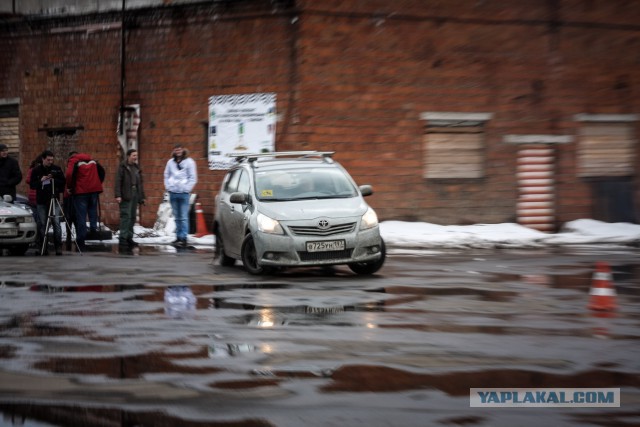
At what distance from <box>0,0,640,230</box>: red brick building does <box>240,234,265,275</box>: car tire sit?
27.9 feet

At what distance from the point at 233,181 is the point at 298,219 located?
2.77 meters

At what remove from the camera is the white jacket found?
795 inches

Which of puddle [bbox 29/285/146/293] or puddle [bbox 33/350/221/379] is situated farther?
puddle [bbox 29/285/146/293]

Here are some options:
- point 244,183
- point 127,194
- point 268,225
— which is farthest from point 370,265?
point 127,194

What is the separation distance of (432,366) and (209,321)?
2.90m

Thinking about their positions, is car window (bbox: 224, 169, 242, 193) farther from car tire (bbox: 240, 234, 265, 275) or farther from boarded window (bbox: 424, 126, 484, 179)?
boarded window (bbox: 424, 126, 484, 179)

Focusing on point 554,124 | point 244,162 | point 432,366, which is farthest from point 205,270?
point 554,124

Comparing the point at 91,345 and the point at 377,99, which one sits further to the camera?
the point at 377,99

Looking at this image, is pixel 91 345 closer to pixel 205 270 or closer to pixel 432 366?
pixel 432 366

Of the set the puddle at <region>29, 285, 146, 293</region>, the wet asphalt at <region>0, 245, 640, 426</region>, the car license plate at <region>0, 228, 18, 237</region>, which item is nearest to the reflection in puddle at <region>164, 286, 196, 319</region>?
the wet asphalt at <region>0, 245, 640, 426</region>

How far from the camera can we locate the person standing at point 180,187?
20.2 metres

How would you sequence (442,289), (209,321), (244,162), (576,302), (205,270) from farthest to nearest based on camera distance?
(244,162)
(205,270)
(442,289)
(576,302)
(209,321)

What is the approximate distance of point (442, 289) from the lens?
12.2m

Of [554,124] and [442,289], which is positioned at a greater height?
[554,124]
